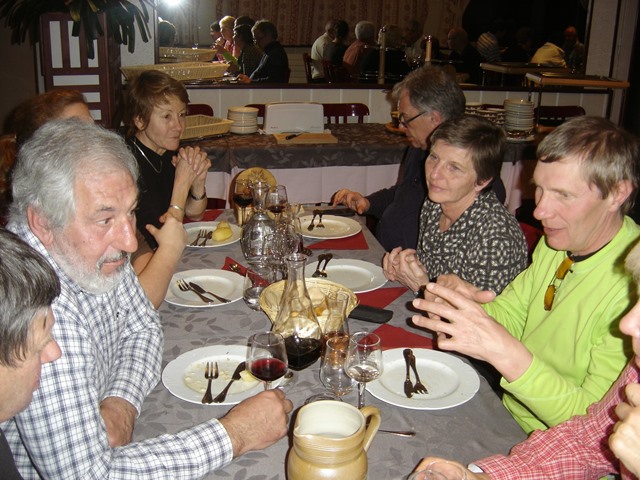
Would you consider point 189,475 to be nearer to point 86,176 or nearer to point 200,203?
point 86,176

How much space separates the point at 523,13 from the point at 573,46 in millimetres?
2972

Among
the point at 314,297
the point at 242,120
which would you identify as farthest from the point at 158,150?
the point at 314,297

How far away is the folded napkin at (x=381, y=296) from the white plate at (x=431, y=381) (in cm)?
38

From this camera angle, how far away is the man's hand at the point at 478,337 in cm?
140

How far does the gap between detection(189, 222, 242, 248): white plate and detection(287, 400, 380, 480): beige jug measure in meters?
1.45

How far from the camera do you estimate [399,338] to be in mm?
1774

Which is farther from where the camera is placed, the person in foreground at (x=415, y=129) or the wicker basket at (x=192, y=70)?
the wicker basket at (x=192, y=70)

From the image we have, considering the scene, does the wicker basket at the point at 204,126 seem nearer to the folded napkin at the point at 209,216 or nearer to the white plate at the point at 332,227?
the folded napkin at the point at 209,216

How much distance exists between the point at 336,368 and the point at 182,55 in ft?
15.3

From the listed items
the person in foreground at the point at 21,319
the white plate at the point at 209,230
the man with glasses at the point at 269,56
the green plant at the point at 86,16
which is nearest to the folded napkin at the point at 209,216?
the white plate at the point at 209,230

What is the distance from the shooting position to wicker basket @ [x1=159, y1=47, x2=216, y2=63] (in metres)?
5.41

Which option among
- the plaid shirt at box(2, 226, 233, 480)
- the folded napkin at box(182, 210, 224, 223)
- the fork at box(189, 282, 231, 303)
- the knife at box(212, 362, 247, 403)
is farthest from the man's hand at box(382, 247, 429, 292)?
the folded napkin at box(182, 210, 224, 223)

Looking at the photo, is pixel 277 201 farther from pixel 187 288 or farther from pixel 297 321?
pixel 297 321

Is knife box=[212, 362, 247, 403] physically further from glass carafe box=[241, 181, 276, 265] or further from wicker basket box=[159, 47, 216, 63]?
wicker basket box=[159, 47, 216, 63]
